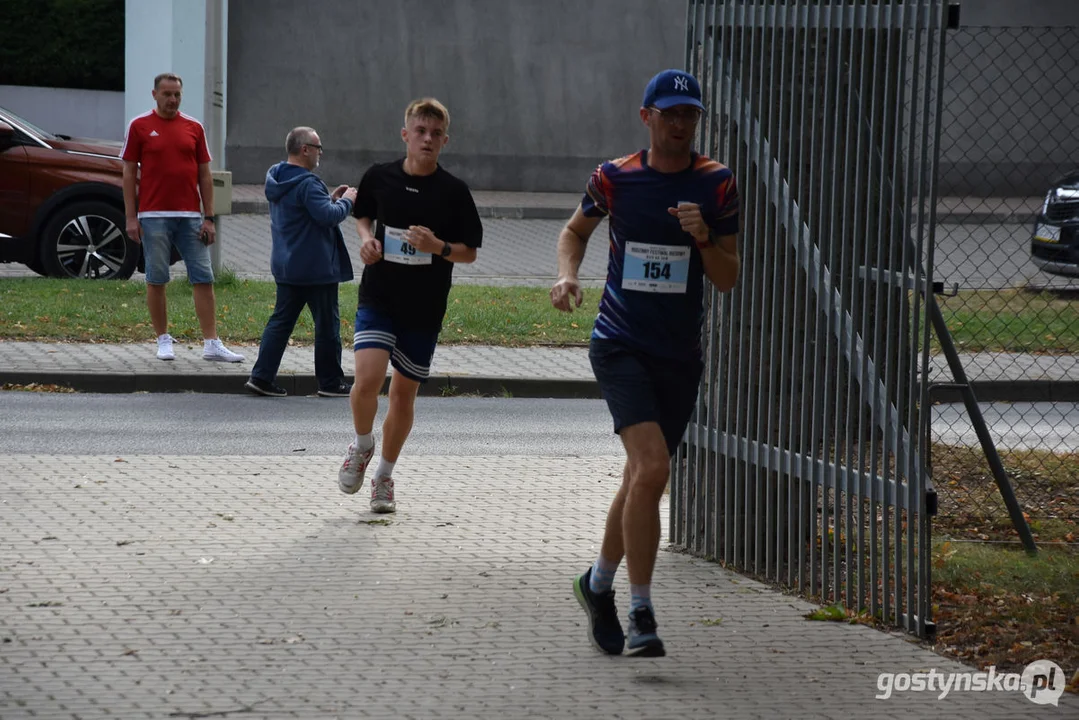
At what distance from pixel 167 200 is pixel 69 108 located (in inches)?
704

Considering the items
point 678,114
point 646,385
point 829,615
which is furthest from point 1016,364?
point 678,114

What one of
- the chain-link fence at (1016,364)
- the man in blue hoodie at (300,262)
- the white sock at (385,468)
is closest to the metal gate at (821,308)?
the chain-link fence at (1016,364)

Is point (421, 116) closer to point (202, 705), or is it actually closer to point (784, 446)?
point (784, 446)

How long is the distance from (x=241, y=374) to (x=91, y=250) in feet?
17.1

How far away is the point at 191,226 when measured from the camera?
39.9 feet

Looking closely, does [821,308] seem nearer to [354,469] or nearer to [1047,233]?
[354,469]

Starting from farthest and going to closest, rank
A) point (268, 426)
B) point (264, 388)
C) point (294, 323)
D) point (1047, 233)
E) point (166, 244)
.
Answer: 1. point (1047, 233)
2. point (166, 244)
3. point (264, 388)
4. point (294, 323)
5. point (268, 426)

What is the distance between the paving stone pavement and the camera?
4848 mm

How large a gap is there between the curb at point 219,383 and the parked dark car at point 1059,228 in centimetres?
606

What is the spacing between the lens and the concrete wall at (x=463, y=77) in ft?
88.4

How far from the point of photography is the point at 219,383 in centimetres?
1173

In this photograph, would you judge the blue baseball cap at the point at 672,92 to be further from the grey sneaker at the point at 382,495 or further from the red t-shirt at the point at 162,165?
the red t-shirt at the point at 162,165

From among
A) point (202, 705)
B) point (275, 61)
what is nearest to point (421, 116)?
point (202, 705)

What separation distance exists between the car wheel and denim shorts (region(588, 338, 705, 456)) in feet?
37.9
